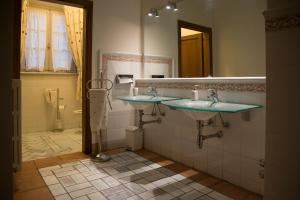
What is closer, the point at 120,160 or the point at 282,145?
the point at 282,145

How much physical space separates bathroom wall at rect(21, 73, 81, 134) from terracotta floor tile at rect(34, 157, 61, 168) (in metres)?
1.72

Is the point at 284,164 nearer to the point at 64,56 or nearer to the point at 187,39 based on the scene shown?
the point at 187,39

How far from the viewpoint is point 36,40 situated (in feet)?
13.7

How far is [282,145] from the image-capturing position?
1.04m

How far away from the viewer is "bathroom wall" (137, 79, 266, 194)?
191cm

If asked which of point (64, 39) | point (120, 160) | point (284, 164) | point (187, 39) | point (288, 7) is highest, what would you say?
point (64, 39)

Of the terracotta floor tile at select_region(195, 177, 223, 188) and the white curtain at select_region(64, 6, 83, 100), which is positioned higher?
the white curtain at select_region(64, 6, 83, 100)

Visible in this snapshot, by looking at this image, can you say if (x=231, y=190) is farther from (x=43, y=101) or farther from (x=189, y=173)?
(x=43, y=101)

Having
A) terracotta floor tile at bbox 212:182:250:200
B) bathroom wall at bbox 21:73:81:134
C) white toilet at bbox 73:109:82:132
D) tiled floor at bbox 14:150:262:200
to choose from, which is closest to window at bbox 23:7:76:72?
bathroom wall at bbox 21:73:81:134

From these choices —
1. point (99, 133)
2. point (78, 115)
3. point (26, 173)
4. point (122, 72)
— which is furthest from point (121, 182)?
point (78, 115)

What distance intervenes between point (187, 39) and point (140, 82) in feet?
3.25

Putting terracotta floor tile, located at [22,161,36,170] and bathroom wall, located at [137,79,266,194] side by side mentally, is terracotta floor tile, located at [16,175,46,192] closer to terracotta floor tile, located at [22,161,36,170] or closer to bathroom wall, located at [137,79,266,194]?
terracotta floor tile, located at [22,161,36,170]

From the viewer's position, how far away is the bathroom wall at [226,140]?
6.27 feet

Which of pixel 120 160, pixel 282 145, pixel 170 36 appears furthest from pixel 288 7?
pixel 120 160
